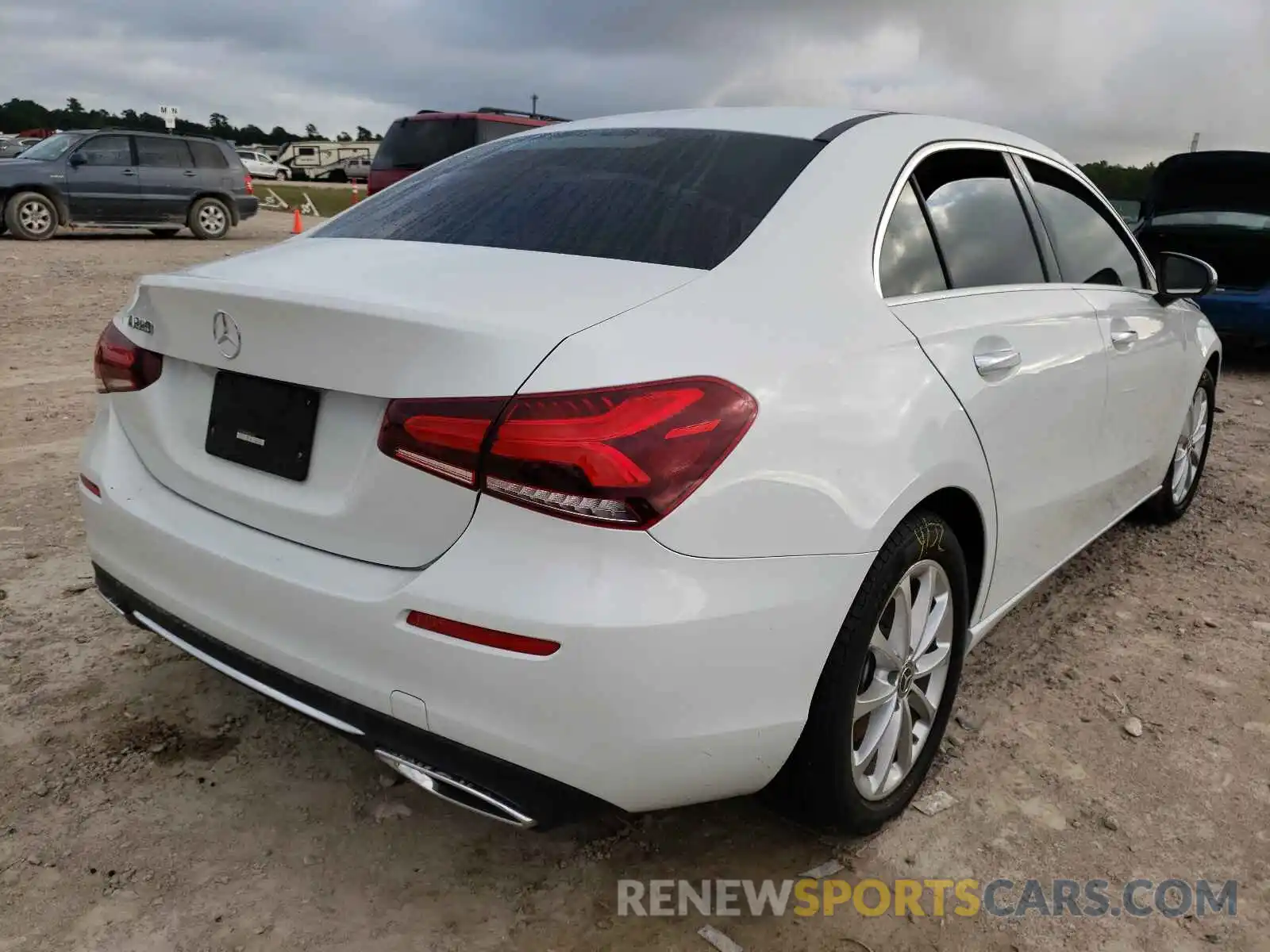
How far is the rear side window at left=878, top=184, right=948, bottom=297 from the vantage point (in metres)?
2.29

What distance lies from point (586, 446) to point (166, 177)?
636 inches

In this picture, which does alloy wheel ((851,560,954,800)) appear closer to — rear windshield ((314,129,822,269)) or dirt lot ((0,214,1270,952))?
dirt lot ((0,214,1270,952))

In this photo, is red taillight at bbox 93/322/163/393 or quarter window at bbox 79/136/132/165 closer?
red taillight at bbox 93/322/163/393

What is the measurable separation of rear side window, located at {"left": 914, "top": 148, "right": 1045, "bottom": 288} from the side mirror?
1.28m

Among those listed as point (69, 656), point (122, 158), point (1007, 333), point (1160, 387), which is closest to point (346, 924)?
point (69, 656)

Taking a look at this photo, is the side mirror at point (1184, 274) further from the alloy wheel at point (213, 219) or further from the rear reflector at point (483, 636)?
the alloy wheel at point (213, 219)

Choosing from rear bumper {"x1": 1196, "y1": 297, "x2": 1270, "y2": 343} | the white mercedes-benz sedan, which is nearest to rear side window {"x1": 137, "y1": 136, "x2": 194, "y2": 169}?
rear bumper {"x1": 1196, "y1": 297, "x2": 1270, "y2": 343}

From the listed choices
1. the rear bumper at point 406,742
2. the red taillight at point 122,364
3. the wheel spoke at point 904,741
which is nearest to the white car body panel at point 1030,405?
the wheel spoke at point 904,741

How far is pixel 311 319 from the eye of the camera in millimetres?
1896

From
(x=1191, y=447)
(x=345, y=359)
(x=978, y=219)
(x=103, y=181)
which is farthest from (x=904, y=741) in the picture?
(x=103, y=181)

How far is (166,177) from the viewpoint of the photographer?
15531 mm

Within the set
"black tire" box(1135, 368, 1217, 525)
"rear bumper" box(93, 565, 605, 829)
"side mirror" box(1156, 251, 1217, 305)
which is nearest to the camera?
"rear bumper" box(93, 565, 605, 829)

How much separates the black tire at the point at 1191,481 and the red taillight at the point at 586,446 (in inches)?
132

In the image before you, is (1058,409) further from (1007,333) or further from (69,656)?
(69,656)
